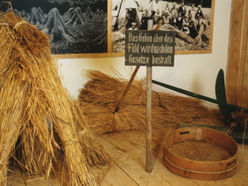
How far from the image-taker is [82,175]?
128 centimetres

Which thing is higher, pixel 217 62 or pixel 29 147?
pixel 217 62

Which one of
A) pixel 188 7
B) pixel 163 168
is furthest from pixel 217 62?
pixel 163 168

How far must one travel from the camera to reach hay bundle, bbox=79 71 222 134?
7.23 ft

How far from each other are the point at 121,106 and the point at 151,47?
809mm

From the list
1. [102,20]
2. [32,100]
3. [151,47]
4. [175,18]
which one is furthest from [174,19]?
[32,100]

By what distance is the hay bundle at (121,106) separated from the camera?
2205 mm

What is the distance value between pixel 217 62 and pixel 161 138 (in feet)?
4.46

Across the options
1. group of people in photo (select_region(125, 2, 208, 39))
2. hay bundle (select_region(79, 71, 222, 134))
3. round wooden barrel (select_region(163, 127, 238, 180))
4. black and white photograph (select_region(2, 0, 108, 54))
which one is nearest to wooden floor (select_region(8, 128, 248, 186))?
round wooden barrel (select_region(163, 127, 238, 180))

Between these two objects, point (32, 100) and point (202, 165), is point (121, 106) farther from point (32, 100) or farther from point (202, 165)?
point (32, 100)

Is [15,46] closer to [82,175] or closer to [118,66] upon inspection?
[82,175]

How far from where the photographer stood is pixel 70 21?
2.11 meters

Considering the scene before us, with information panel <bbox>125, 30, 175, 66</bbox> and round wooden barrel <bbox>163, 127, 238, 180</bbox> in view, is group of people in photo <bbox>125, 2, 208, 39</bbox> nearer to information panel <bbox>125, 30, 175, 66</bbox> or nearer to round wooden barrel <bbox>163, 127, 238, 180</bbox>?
information panel <bbox>125, 30, 175, 66</bbox>

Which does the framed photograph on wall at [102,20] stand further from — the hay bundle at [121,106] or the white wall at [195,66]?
the hay bundle at [121,106]

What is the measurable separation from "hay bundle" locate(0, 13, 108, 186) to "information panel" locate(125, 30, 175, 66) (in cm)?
48
